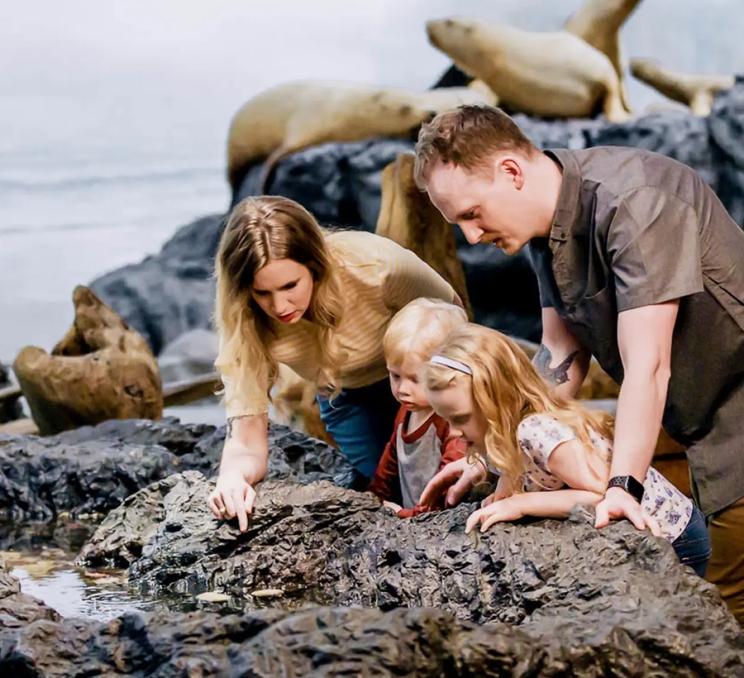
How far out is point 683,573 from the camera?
2.53 meters

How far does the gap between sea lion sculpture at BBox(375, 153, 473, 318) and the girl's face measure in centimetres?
263

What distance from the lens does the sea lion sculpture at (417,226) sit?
5496mm

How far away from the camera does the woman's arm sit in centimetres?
339

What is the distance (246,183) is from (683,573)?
9377 millimetres

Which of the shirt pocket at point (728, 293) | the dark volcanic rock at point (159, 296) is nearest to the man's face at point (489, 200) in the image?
the shirt pocket at point (728, 293)

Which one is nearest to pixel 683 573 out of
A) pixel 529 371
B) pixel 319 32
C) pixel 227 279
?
pixel 529 371

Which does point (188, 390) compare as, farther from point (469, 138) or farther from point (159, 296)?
point (469, 138)

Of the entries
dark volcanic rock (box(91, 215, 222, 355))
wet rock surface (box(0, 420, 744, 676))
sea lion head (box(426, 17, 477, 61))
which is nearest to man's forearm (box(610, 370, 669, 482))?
wet rock surface (box(0, 420, 744, 676))

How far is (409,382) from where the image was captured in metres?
3.44

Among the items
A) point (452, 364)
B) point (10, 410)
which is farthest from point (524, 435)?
point (10, 410)

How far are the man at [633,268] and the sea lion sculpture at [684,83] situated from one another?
8.38 m

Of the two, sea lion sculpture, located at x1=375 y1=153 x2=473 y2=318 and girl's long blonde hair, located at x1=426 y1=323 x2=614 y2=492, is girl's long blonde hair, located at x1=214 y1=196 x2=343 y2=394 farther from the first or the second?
sea lion sculpture, located at x1=375 y1=153 x2=473 y2=318

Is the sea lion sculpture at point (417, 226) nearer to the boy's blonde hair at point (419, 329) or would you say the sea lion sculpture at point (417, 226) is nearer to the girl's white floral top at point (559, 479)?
the boy's blonde hair at point (419, 329)

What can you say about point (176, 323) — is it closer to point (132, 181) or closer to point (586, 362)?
point (132, 181)
